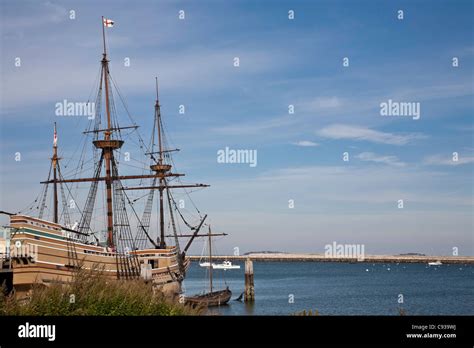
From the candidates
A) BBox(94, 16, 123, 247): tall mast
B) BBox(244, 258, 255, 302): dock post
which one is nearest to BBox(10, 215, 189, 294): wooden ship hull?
BBox(94, 16, 123, 247): tall mast

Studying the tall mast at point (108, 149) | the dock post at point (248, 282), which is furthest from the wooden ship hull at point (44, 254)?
the dock post at point (248, 282)

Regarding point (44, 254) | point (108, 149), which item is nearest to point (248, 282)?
point (108, 149)

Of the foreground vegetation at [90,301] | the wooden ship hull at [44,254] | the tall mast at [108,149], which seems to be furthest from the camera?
the tall mast at [108,149]

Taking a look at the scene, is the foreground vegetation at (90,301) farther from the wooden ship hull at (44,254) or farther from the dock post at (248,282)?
the dock post at (248,282)

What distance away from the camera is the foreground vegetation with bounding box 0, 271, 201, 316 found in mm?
22516

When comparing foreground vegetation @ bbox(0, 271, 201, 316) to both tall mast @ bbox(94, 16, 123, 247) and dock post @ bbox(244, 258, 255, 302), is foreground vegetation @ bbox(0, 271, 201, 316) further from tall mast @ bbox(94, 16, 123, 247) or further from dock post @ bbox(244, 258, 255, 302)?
dock post @ bbox(244, 258, 255, 302)

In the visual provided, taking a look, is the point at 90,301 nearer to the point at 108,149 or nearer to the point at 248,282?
the point at 108,149

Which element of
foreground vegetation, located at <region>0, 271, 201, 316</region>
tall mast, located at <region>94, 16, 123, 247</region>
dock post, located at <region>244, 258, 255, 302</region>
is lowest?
dock post, located at <region>244, 258, 255, 302</region>

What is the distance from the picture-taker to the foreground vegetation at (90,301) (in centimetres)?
2252
